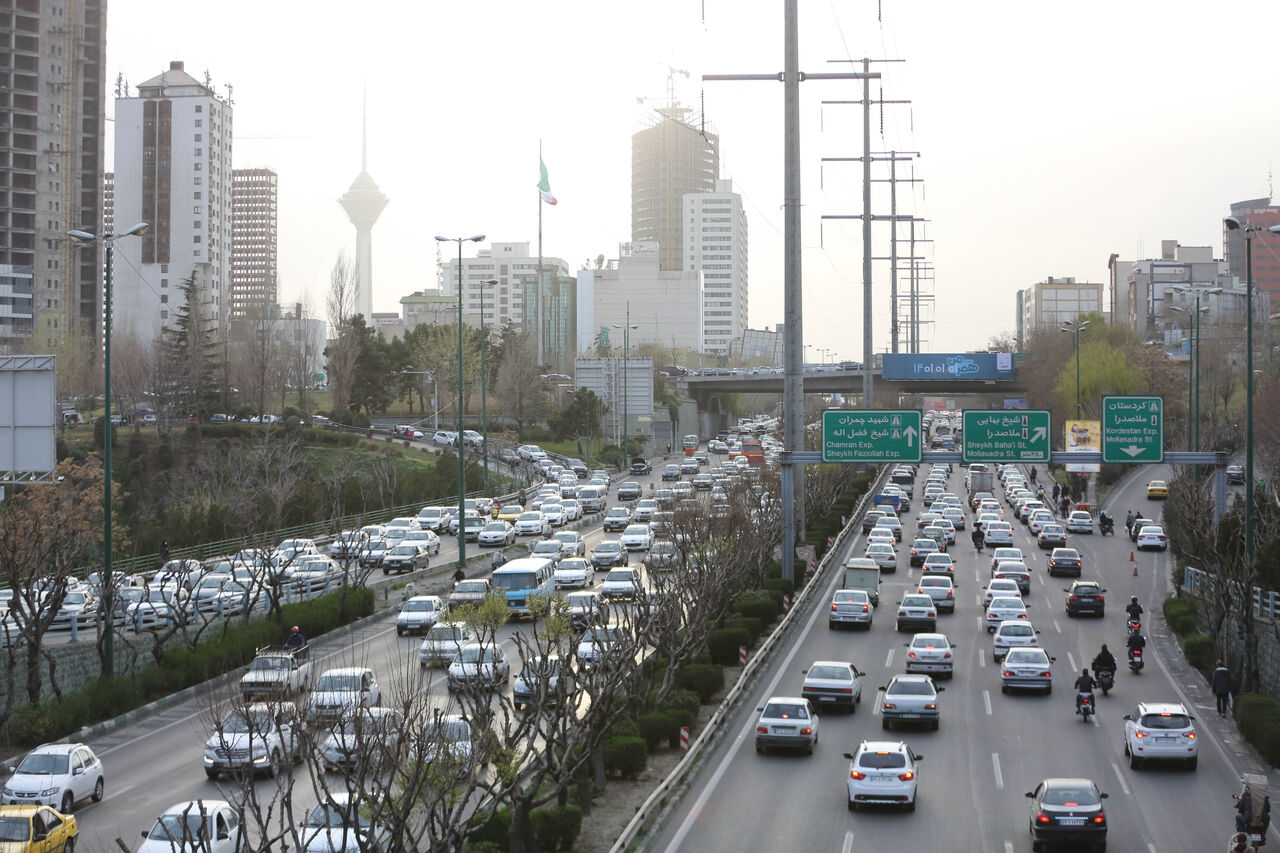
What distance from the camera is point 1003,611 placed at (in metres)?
34.9

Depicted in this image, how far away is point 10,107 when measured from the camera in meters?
111

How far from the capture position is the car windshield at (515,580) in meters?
37.7

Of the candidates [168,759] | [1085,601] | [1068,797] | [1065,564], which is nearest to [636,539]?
[1065,564]

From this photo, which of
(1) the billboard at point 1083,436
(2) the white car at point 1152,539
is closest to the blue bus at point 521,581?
(1) the billboard at point 1083,436

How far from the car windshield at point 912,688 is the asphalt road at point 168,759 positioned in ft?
28.1

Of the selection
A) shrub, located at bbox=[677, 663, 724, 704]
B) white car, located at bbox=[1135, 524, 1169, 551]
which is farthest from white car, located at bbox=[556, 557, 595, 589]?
white car, located at bbox=[1135, 524, 1169, 551]

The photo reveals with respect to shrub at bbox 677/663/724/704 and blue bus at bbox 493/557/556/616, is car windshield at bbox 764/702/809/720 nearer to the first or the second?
shrub at bbox 677/663/724/704

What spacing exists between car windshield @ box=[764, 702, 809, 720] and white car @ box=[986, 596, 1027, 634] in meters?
13.4

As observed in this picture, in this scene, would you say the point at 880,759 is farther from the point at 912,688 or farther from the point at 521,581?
the point at 521,581

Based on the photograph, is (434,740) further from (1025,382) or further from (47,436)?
(1025,382)

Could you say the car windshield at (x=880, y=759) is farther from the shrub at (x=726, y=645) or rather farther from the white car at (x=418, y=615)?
the white car at (x=418, y=615)

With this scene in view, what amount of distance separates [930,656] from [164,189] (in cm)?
14437

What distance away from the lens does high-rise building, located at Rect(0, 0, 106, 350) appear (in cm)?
11119

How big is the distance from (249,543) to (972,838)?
3423 centimetres
